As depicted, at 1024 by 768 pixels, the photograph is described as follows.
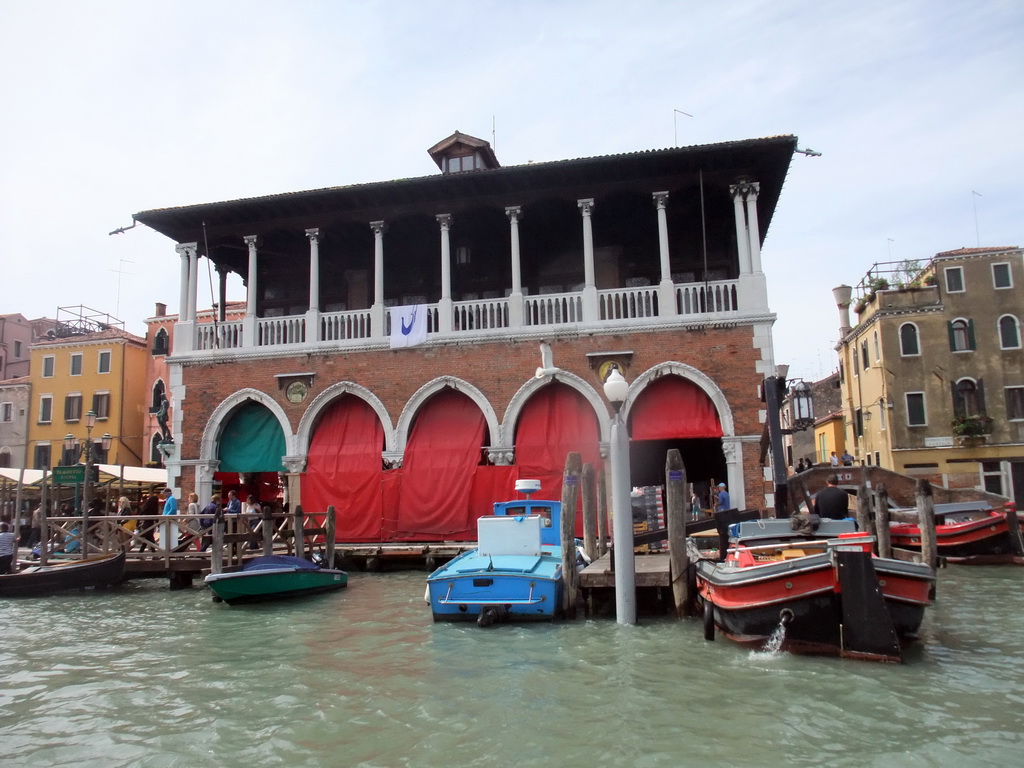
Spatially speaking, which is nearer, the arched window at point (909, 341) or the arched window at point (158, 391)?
the arched window at point (909, 341)

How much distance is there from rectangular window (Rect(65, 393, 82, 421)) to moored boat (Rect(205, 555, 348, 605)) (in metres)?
25.8

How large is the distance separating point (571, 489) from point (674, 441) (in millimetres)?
7582

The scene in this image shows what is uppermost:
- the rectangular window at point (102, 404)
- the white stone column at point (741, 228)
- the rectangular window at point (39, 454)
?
the white stone column at point (741, 228)

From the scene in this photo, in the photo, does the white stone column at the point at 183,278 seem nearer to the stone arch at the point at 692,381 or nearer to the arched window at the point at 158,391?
the stone arch at the point at 692,381

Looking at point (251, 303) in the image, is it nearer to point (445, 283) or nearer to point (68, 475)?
point (445, 283)

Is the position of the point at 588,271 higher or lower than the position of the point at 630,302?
higher

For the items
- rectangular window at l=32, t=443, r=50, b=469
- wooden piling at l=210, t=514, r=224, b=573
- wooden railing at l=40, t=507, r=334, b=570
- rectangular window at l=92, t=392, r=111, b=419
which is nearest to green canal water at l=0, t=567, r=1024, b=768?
wooden piling at l=210, t=514, r=224, b=573

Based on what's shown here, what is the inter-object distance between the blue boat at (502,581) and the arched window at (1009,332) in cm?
2110

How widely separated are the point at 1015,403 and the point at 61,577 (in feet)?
85.5

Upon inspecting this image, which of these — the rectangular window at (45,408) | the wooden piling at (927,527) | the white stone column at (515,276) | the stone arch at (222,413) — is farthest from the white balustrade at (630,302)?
the rectangular window at (45,408)

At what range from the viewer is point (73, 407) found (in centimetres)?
3403

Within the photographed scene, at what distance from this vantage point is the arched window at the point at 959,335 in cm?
2553

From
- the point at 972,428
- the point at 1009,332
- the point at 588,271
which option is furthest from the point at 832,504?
the point at 1009,332

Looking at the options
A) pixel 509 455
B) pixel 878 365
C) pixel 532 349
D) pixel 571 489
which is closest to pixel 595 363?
pixel 532 349
